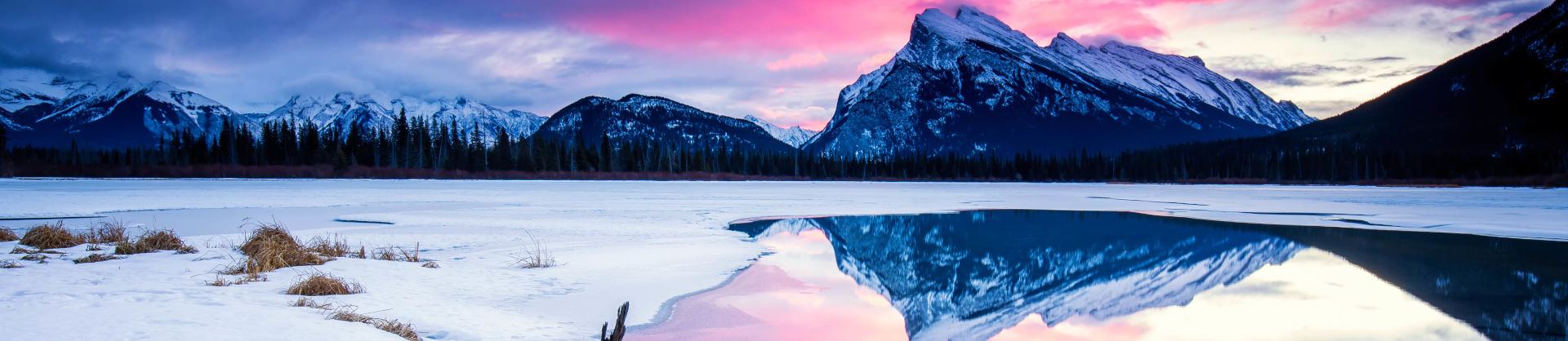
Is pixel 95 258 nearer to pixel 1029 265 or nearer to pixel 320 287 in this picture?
pixel 320 287

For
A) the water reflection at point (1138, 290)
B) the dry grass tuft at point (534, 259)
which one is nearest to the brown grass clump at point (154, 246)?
the dry grass tuft at point (534, 259)

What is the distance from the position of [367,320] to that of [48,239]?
28.8 feet

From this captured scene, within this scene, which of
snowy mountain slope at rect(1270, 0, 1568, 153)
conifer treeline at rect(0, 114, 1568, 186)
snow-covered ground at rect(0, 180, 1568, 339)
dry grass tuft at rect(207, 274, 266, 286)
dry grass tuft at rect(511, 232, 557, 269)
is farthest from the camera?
snowy mountain slope at rect(1270, 0, 1568, 153)

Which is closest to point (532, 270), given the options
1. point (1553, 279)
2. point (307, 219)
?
point (307, 219)

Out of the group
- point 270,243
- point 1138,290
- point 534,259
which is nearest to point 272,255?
point 270,243

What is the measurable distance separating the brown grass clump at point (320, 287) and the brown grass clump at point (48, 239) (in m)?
6.39

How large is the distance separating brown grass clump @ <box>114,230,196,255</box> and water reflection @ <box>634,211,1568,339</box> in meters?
7.92

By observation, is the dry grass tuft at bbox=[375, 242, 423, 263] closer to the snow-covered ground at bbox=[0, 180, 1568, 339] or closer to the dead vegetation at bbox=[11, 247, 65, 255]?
the snow-covered ground at bbox=[0, 180, 1568, 339]

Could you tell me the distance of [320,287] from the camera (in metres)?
7.22

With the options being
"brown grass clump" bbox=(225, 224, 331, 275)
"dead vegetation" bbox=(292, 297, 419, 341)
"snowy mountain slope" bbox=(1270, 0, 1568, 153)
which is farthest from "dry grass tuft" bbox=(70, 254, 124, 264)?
"snowy mountain slope" bbox=(1270, 0, 1568, 153)

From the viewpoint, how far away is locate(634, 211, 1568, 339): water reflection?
7.69m

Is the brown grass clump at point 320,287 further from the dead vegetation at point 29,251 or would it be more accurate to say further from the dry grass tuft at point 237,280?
the dead vegetation at point 29,251

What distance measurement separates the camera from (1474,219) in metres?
22.2

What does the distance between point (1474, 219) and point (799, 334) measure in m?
25.8
